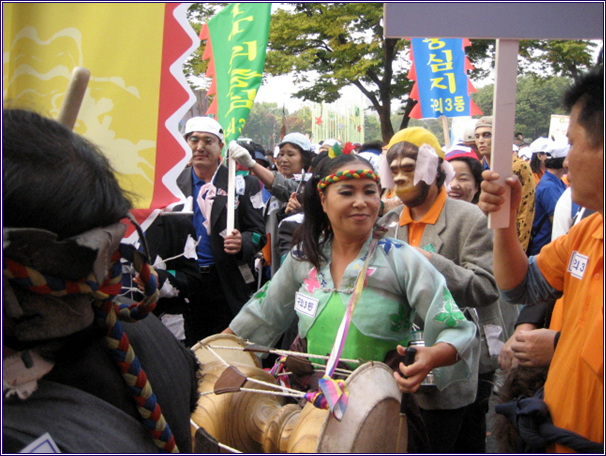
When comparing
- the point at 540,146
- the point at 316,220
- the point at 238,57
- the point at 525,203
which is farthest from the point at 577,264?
the point at 540,146

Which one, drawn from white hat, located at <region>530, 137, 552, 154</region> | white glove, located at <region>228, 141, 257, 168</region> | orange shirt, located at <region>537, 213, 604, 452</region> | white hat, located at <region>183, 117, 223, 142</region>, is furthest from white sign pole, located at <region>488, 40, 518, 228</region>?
white hat, located at <region>530, 137, 552, 154</region>

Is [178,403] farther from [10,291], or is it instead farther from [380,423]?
[380,423]

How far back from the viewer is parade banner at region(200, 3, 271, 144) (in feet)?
11.1

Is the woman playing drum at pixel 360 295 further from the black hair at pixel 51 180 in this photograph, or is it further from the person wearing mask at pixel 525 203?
the person wearing mask at pixel 525 203

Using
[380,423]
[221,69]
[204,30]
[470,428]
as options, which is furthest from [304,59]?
[380,423]

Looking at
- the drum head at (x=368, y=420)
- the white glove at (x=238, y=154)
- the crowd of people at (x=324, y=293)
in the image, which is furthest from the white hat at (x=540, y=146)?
the drum head at (x=368, y=420)

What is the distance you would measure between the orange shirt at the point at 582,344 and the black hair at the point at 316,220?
1.04 metres

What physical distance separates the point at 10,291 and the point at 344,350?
153 cm

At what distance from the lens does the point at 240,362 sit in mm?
2520

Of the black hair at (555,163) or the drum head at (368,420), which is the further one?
the black hair at (555,163)

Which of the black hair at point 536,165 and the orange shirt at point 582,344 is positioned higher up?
the black hair at point 536,165

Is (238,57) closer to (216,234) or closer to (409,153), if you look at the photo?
(409,153)

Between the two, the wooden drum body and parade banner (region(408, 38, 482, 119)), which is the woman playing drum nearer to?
the wooden drum body

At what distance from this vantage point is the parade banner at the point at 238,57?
3398 mm
